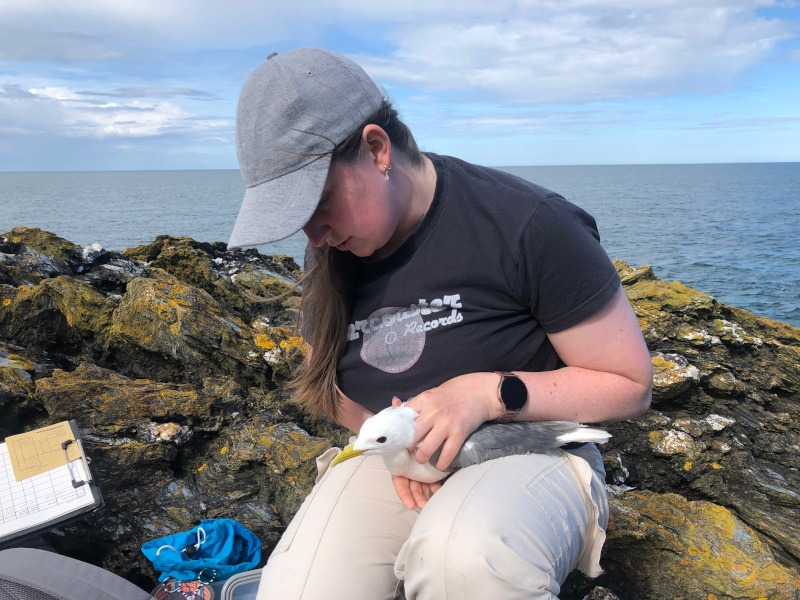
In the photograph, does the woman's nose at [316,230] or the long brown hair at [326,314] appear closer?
the woman's nose at [316,230]

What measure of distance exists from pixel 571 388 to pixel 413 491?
30.8 inches

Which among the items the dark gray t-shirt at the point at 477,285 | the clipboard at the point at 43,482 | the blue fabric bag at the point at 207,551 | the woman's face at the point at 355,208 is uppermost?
the woman's face at the point at 355,208

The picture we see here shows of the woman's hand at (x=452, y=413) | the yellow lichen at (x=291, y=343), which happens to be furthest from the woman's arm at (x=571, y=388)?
the yellow lichen at (x=291, y=343)

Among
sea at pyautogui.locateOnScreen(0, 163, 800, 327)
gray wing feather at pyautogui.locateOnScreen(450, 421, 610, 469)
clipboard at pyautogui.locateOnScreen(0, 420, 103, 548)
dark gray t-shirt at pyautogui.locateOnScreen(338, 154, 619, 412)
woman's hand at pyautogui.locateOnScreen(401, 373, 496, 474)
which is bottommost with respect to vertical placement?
Answer: sea at pyautogui.locateOnScreen(0, 163, 800, 327)

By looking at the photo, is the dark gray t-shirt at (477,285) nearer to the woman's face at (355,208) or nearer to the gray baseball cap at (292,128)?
the woman's face at (355,208)

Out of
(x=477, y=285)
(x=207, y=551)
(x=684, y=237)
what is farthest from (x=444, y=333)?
(x=684, y=237)

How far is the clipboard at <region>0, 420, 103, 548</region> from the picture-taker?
314 cm

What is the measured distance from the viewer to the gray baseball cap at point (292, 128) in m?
2.26

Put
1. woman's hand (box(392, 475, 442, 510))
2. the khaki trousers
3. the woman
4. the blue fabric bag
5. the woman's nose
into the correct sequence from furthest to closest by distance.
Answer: the blue fabric bag < woman's hand (box(392, 475, 442, 510)) < the woman's nose < the woman < the khaki trousers

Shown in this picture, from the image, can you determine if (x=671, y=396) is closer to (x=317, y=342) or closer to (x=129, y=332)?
(x=317, y=342)

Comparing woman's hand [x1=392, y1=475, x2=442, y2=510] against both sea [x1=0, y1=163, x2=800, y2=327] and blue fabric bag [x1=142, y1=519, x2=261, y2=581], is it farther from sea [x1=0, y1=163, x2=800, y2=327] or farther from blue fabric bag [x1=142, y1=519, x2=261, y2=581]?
sea [x1=0, y1=163, x2=800, y2=327]

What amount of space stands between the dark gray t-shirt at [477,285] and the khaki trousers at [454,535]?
1.40 ft

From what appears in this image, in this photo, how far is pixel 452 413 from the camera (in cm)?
241

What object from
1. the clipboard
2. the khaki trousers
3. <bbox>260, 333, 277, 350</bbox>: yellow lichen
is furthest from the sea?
the khaki trousers
